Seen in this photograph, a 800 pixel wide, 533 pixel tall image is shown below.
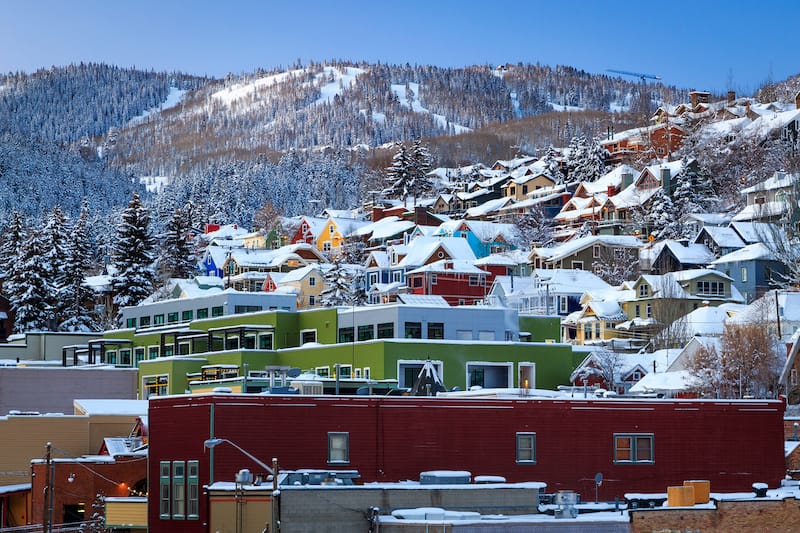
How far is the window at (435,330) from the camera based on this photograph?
77.3 metres

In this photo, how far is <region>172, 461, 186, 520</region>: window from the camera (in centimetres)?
4709

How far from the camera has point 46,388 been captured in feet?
240

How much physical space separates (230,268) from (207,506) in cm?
11884

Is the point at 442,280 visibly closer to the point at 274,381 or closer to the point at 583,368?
the point at 583,368

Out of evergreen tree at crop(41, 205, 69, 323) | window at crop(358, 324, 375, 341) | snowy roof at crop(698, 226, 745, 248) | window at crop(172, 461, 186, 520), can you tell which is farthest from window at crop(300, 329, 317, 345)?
Result: snowy roof at crop(698, 226, 745, 248)

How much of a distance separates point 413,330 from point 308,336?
735 centimetres

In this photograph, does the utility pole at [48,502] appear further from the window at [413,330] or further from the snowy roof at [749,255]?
the snowy roof at [749,255]

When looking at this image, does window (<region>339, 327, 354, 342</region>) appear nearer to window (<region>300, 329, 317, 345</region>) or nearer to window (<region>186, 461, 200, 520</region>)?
Result: window (<region>300, 329, 317, 345</region>)

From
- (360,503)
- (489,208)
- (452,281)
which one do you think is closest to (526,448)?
(360,503)

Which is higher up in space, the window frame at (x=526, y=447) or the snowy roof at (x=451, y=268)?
the snowy roof at (x=451, y=268)

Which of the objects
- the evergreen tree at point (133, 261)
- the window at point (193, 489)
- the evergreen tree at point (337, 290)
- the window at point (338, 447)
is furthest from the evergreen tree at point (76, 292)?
the window at point (338, 447)

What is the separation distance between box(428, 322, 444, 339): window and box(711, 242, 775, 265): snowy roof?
55388mm

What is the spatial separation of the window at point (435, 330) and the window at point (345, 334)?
14.9 ft

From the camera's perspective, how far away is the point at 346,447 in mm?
47844
